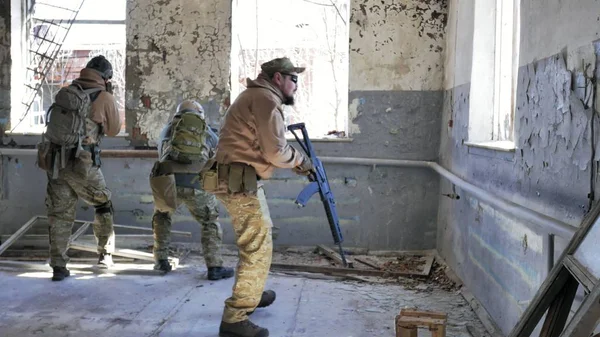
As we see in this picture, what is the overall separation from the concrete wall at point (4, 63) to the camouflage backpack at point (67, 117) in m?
1.91

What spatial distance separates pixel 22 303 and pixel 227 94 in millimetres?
2777

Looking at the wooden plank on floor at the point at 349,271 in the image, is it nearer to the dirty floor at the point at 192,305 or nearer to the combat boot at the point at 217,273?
the dirty floor at the point at 192,305

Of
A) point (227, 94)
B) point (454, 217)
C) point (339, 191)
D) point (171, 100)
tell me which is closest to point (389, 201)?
point (339, 191)

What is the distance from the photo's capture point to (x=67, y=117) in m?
4.82

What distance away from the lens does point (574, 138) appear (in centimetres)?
282

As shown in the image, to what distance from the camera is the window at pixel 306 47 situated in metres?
7.08

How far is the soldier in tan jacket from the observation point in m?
3.74

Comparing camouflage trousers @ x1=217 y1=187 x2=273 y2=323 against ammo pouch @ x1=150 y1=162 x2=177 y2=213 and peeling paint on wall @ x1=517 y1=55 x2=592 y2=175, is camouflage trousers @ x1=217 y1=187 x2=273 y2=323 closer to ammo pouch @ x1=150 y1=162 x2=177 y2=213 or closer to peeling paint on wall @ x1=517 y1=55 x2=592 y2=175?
ammo pouch @ x1=150 y1=162 x2=177 y2=213

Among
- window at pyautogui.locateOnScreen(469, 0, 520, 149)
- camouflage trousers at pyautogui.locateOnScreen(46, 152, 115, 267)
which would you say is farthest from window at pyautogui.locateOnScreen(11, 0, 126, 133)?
window at pyautogui.locateOnScreen(469, 0, 520, 149)

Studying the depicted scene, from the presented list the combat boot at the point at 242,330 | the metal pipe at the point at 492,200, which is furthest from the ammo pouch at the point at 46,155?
the metal pipe at the point at 492,200

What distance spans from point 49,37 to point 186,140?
9.25 feet

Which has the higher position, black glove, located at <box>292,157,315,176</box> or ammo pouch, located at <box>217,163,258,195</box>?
black glove, located at <box>292,157,315,176</box>

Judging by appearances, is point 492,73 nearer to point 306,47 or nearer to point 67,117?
point 67,117

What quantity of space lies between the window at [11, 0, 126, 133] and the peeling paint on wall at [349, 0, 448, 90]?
7.97 ft
